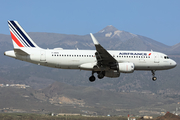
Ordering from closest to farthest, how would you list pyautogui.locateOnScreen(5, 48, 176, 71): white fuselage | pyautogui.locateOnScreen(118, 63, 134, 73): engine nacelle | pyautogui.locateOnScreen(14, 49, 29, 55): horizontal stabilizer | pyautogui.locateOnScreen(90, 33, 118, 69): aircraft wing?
pyautogui.locateOnScreen(90, 33, 118, 69): aircraft wing, pyautogui.locateOnScreen(14, 49, 29, 55): horizontal stabilizer, pyautogui.locateOnScreen(118, 63, 134, 73): engine nacelle, pyautogui.locateOnScreen(5, 48, 176, 71): white fuselage

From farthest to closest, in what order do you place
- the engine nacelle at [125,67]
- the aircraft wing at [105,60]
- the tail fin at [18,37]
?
the tail fin at [18,37]
the engine nacelle at [125,67]
the aircraft wing at [105,60]

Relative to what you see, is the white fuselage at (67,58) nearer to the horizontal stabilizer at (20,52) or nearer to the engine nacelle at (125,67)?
the horizontal stabilizer at (20,52)

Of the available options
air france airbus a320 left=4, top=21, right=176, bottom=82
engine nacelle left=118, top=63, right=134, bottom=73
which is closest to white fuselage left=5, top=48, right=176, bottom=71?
air france airbus a320 left=4, top=21, right=176, bottom=82

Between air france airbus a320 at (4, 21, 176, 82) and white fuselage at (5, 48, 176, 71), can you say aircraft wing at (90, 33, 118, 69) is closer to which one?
air france airbus a320 at (4, 21, 176, 82)

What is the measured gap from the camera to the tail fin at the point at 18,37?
6531cm

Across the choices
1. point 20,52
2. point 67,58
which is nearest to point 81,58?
point 67,58

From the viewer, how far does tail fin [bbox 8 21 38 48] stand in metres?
65.3

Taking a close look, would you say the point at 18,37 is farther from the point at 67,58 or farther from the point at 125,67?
the point at 125,67

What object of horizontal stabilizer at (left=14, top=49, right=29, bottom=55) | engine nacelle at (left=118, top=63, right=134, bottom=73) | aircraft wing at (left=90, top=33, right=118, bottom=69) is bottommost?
engine nacelle at (left=118, top=63, right=134, bottom=73)

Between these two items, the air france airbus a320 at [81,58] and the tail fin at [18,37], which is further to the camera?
the tail fin at [18,37]

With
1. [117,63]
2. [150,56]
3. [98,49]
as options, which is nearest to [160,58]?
[150,56]

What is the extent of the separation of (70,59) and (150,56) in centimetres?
1565

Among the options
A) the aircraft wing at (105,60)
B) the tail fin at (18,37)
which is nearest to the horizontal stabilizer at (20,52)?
the tail fin at (18,37)

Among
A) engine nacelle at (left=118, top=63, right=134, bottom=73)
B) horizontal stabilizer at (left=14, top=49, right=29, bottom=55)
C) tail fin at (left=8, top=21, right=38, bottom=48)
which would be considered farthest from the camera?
tail fin at (left=8, top=21, right=38, bottom=48)
